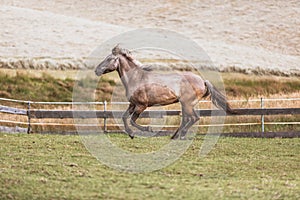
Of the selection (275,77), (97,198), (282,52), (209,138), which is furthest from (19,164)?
(282,52)

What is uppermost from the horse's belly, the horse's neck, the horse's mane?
the horse's mane

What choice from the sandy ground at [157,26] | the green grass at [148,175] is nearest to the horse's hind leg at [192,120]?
the green grass at [148,175]

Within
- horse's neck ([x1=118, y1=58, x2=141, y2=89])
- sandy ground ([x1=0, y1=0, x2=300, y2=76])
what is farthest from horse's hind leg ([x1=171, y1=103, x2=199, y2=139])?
sandy ground ([x1=0, y1=0, x2=300, y2=76])

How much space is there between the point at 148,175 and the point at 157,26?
24.2m

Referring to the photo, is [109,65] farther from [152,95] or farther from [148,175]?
[148,175]

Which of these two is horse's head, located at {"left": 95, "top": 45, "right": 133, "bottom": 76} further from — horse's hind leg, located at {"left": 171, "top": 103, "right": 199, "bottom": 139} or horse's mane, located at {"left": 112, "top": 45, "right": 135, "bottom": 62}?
horse's hind leg, located at {"left": 171, "top": 103, "right": 199, "bottom": 139}

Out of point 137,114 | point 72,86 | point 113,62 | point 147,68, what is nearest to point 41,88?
point 72,86

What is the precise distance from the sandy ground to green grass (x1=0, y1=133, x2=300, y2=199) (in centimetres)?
1391

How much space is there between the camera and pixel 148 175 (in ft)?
36.3

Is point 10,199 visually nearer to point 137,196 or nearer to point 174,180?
point 137,196

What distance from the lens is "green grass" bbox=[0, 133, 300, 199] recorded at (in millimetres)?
9641

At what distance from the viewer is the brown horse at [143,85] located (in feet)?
36.0

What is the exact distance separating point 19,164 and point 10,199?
103 inches

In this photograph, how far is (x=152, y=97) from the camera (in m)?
10.9
